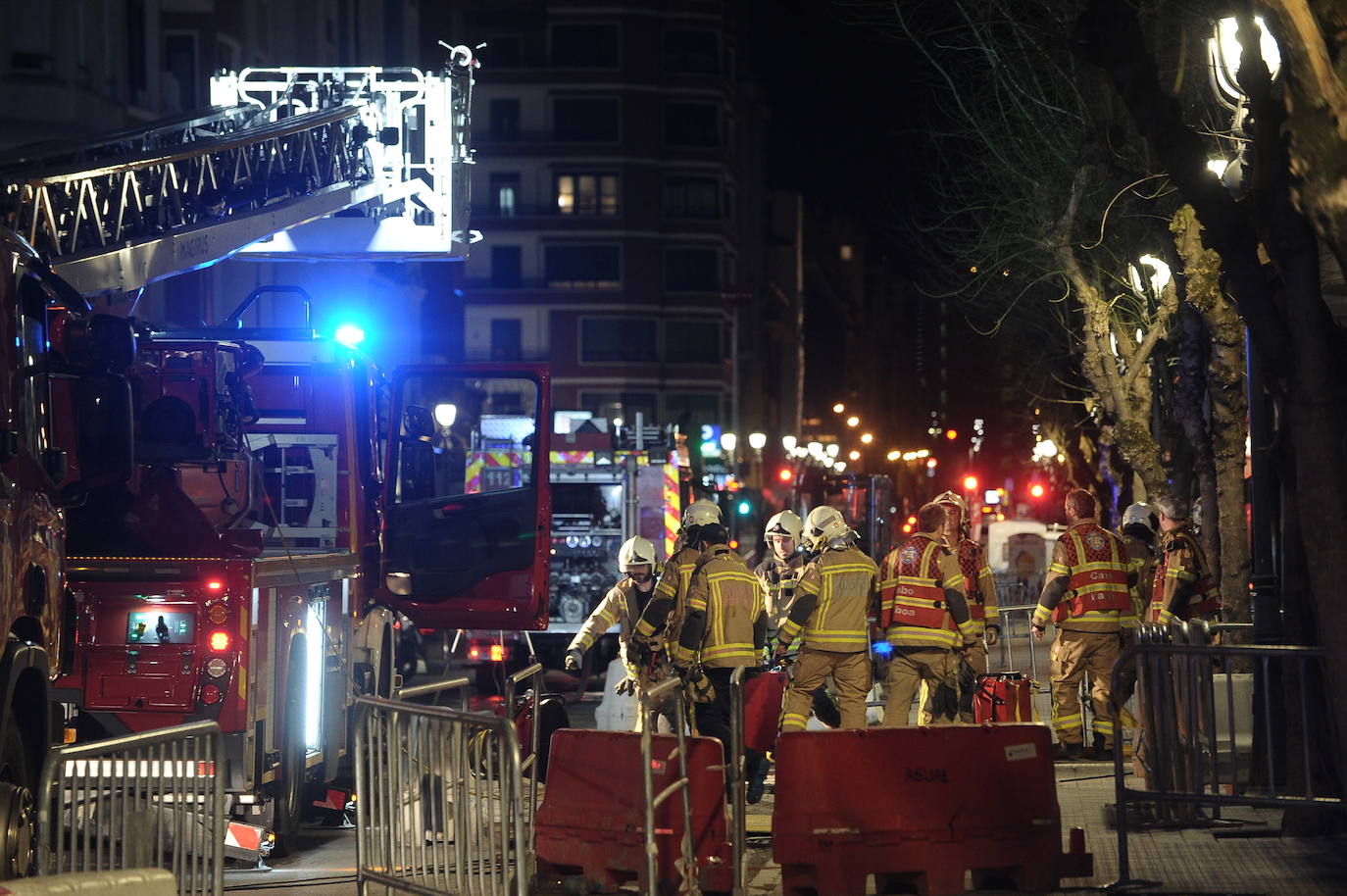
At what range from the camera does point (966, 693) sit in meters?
12.4

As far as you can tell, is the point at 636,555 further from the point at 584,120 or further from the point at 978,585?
the point at 584,120

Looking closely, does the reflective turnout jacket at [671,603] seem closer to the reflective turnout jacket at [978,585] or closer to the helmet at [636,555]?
the helmet at [636,555]

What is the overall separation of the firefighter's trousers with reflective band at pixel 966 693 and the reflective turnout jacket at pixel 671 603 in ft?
6.98

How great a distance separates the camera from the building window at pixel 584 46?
70.5 meters

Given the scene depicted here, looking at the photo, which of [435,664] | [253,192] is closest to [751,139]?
[435,664]

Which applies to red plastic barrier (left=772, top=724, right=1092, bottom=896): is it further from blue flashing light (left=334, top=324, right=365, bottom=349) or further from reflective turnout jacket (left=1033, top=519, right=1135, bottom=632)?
blue flashing light (left=334, top=324, right=365, bottom=349)

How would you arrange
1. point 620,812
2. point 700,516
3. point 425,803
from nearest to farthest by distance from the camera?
point 425,803 → point 620,812 → point 700,516

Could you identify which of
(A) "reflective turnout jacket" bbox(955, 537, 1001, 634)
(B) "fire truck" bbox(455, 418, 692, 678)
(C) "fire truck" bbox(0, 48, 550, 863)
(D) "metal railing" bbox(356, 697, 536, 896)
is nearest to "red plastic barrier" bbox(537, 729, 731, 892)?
(D) "metal railing" bbox(356, 697, 536, 896)

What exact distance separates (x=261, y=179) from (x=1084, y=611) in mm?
7405

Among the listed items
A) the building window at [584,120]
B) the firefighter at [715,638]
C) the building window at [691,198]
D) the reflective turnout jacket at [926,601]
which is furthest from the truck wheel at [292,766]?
the building window at [691,198]

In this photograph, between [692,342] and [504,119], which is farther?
[692,342]

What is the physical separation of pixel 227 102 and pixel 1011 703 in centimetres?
1092

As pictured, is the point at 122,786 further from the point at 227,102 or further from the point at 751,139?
the point at 751,139

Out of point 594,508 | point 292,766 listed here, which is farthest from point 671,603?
point 594,508
